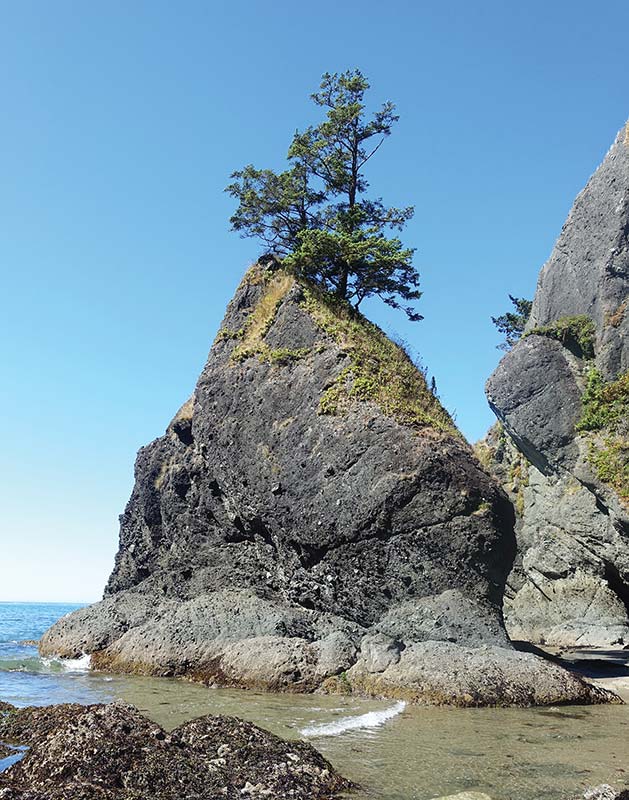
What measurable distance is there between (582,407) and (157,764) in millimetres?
22990

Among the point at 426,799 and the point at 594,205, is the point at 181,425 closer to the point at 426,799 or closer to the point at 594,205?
the point at 594,205

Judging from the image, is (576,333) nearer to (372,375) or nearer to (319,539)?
(372,375)

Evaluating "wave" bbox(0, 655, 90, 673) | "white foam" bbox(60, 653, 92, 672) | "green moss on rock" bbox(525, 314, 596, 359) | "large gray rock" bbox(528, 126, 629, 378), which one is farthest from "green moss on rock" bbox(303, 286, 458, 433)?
"wave" bbox(0, 655, 90, 673)

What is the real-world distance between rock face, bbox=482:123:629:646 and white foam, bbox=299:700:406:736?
12464mm

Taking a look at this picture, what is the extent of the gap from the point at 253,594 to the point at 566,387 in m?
15.4

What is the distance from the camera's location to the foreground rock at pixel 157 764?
8594mm

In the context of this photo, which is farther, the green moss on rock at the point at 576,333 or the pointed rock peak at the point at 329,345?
the green moss on rock at the point at 576,333

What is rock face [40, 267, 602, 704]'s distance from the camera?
19109mm

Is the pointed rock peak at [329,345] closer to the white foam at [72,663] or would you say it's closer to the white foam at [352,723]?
the white foam at [352,723]

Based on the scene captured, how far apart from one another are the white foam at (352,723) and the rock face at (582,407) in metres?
12.5

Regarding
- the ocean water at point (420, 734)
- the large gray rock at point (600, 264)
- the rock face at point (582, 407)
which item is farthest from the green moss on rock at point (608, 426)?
the ocean water at point (420, 734)

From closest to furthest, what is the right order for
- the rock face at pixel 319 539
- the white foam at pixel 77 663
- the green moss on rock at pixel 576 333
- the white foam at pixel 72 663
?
the rock face at pixel 319 539 < the white foam at pixel 77 663 < the white foam at pixel 72 663 < the green moss on rock at pixel 576 333

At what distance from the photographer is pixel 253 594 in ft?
78.1

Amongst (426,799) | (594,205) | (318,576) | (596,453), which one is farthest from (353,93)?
(426,799)
